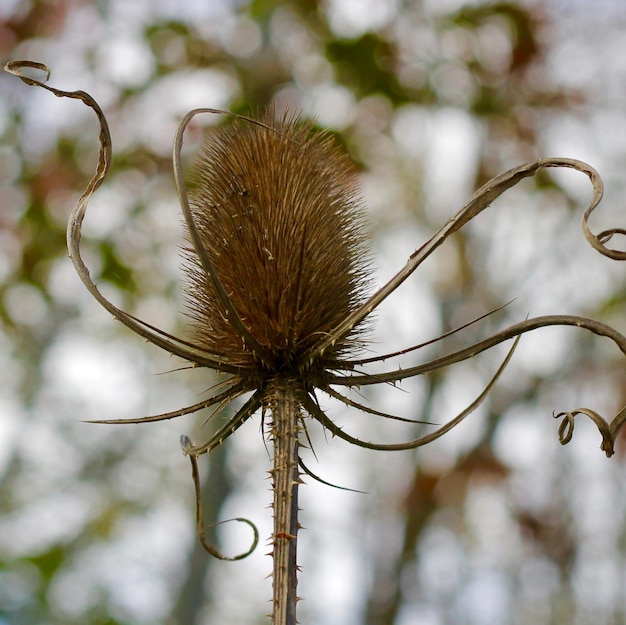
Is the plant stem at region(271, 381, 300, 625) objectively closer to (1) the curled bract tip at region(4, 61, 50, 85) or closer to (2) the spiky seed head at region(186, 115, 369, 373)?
(2) the spiky seed head at region(186, 115, 369, 373)

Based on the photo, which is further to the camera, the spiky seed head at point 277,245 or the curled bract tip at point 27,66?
the spiky seed head at point 277,245

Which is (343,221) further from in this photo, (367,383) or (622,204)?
(622,204)

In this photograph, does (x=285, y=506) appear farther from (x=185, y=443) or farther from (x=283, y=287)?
(x=283, y=287)

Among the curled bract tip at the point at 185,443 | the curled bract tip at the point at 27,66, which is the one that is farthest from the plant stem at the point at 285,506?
the curled bract tip at the point at 27,66

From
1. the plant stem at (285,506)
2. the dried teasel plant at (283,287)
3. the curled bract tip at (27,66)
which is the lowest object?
the plant stem at (285,506)

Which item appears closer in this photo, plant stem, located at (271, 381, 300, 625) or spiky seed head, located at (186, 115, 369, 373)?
plant stem, located at (271, 381, 300, 625)

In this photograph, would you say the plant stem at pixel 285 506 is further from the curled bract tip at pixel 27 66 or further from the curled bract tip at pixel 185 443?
the curled bract tip at pixel 27 66

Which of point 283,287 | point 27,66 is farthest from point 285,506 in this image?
point 27,66

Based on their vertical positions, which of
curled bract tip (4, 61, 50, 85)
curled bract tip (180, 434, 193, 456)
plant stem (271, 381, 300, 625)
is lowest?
plant stem (271, 381, 300, 625)

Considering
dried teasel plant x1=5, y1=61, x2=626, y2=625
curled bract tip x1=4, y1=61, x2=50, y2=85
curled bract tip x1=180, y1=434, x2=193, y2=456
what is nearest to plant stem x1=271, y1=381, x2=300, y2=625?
dried teasel plant x1=5, y1=61, x2=626, y2=625
